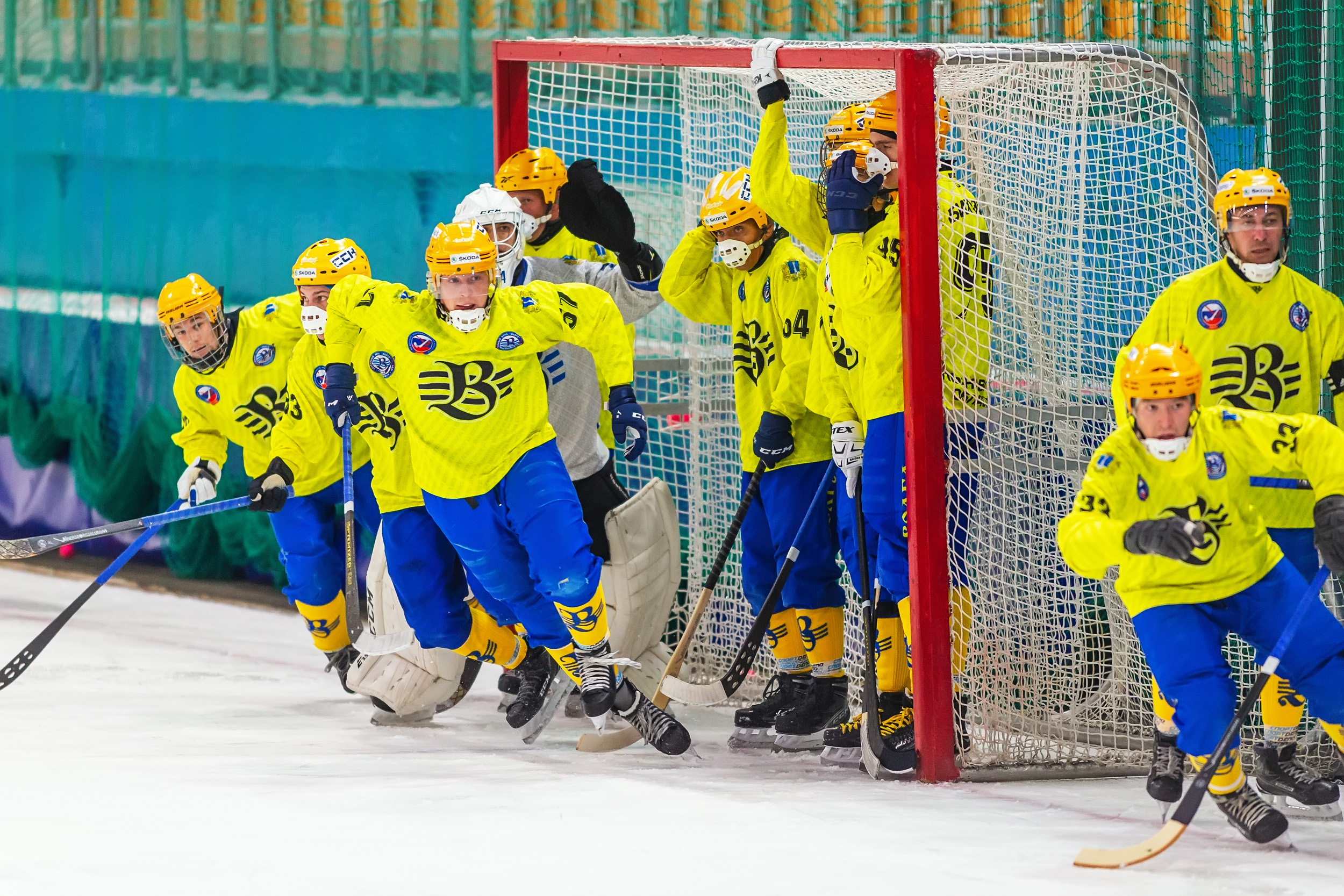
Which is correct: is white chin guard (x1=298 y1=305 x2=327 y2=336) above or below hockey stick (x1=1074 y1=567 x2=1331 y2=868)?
above

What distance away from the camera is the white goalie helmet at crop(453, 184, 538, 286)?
4781 mm

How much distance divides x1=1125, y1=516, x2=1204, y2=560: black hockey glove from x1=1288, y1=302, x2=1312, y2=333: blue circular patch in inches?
26.8

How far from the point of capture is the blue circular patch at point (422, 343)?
14.7 feet

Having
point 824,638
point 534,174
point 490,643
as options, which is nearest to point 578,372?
point 534,174

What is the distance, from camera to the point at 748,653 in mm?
4707

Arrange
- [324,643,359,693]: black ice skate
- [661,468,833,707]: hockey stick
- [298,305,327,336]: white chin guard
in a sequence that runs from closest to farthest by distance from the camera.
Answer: [661,468,833,707]: hockey stick
[298,305,327,336]: white chin guard
[324,643,359,693]: black ice skate

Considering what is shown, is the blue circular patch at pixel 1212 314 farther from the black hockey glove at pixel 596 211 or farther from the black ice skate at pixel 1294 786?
the black hockey glove at pixel 596 211

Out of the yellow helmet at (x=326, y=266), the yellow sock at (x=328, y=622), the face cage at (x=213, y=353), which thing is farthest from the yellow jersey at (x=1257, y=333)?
the face cage at (x=213, y=353)

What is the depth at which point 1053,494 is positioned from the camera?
4438 mm

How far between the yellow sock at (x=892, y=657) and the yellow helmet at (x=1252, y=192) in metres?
1.20

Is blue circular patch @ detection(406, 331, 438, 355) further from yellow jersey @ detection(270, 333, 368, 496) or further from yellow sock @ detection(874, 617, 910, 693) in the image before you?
yellow sock @ detection(874, 617, 910, 693)

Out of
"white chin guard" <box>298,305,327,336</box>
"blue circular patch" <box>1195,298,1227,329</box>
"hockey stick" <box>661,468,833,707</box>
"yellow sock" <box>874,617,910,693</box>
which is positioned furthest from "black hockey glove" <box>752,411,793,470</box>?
"white chin guard" <box>298,305,327,336</box>

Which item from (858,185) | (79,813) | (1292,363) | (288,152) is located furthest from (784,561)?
(288,152)

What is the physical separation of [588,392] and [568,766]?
3.54 feet
